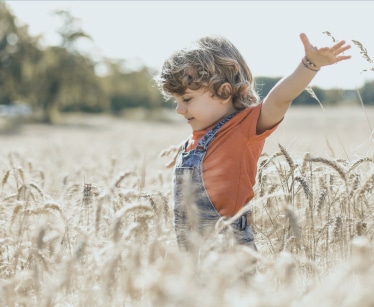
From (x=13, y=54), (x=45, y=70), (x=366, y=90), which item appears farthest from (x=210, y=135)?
(x=45, y=70)

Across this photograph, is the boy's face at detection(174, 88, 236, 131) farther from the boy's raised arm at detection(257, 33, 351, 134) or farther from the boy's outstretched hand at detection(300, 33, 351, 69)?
the boy's outstretched hand at detection(300, 33, 351, 69)

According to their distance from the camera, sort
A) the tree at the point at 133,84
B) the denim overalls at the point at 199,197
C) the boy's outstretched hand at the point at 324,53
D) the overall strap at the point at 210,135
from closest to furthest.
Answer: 1. the boy's outstretched hand at the point at 324,53
2. the denim overalls at the point at 199,197
3. the overall strap at the point at 210,135
4. the tree at the point at 133,84

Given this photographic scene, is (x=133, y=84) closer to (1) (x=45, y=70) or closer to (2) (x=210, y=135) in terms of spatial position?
(1) (x=45, y=70)

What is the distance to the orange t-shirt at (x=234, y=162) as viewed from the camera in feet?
8.80

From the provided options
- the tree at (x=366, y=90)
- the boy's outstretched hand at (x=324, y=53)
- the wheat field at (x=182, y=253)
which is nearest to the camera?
the wheat field at (x=182, y=253)

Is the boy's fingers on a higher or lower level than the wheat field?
higher

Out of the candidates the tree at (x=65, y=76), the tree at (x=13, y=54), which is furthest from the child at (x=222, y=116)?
the tree at (x=65, y=76)

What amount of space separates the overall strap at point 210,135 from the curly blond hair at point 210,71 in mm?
128

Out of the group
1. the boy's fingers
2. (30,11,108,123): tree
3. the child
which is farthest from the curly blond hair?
(30,11,108,123): tree

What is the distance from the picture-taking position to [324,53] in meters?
2.42

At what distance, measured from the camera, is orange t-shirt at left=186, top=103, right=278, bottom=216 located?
2682 mm

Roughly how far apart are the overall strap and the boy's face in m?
0.06

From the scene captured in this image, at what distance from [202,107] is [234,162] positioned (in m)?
0.34

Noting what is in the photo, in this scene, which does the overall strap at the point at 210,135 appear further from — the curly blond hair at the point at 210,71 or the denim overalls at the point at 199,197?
the curly blond hair at the point at 210,71
